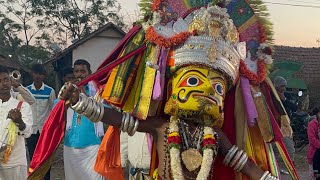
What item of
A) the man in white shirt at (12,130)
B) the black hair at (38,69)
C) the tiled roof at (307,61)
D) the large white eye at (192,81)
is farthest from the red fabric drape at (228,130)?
the tiled roof at (307,61)

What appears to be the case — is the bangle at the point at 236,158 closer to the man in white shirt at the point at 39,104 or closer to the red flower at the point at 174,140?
the red flower at the point at 174,140

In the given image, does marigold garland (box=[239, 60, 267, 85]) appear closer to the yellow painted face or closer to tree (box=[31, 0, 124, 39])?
the yellow painted face

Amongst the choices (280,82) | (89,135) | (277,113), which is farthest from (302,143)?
(277,113)

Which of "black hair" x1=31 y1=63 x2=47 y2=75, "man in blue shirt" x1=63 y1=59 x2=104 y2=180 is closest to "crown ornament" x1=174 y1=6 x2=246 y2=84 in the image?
"man in blue shirt" x1=63 y1=59 x2=104 y2=180

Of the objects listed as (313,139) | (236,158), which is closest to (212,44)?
(236,158)

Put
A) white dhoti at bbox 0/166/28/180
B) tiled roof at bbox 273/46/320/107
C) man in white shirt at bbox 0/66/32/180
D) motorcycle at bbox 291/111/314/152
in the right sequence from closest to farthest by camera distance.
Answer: man in white shirt at bbox 0/66/32/180 → white dhoti at bbox 0/166/28/180 → motorcycle at bbox 291/111/314/152 → tiled roof at bbox 273/46/320/107

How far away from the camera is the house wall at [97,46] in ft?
56.5

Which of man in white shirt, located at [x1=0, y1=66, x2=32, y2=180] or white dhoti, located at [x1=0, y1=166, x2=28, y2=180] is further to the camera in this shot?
white dhoti, located at [x1=0, y1=166, x2=28, y2=180]

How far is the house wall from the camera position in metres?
17.2

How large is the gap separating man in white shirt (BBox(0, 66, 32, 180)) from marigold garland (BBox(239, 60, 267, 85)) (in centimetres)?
235

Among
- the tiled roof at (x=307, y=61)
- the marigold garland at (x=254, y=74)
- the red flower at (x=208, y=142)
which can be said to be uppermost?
the tiled roof at (x=307, y=61)

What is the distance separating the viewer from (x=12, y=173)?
5.17 metres

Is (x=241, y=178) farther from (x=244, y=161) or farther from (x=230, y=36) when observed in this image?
(x=230, y=36)

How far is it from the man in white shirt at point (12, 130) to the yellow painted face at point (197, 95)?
2.15m
